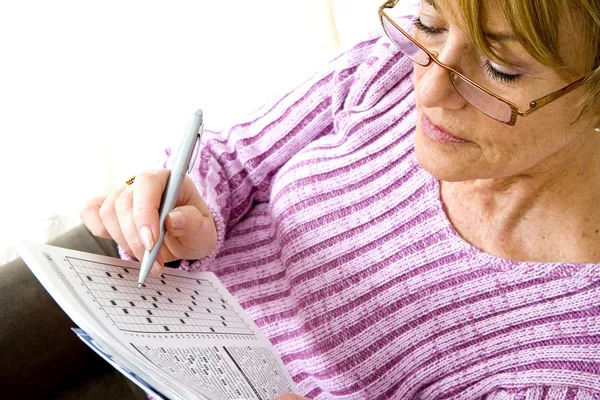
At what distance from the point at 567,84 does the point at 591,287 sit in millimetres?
274

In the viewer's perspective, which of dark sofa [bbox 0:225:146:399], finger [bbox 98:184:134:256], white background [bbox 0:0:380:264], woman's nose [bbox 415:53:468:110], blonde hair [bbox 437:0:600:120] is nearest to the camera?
blonde hair [bbox 437:0:600:120]

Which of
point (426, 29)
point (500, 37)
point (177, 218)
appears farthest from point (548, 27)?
point (177, 218)

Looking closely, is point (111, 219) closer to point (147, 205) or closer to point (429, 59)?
point (147, 205)

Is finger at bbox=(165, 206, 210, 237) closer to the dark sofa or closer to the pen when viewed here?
the pen

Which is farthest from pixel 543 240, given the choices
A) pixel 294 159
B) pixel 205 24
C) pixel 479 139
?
pixel 205 24

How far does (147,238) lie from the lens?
0.77 meters

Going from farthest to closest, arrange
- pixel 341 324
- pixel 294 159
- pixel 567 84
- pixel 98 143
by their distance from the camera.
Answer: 1. pixel 98 143
2. pixel 294 159
3. pixel 341 324
4. pixel 567 84

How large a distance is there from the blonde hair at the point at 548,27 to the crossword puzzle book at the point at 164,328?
0.45m

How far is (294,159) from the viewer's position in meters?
1.08

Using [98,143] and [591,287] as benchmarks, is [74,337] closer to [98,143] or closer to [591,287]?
[98,143]

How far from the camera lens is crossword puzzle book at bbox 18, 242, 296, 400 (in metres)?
0.63

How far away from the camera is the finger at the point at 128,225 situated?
0.80m

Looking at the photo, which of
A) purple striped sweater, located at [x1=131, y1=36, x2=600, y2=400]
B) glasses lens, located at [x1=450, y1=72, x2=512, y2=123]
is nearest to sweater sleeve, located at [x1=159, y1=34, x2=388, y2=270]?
purple striped sweater, located at [x1=131, y1=36, x2=600, y2=400]

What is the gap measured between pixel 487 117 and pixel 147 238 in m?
0.42
